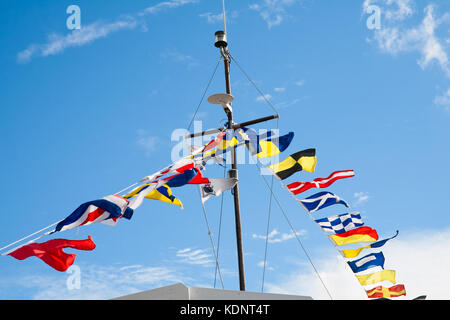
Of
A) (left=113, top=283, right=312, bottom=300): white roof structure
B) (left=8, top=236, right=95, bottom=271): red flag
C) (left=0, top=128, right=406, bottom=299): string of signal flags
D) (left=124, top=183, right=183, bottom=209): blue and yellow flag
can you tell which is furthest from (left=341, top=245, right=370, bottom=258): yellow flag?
(left=8, top=236, right=95, bottom=271): red flag

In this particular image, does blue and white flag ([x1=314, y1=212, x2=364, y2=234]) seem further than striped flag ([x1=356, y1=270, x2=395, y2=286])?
Yes

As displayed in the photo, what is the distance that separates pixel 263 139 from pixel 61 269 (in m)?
7.21

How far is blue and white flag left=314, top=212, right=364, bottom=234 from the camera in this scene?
41.2 feet

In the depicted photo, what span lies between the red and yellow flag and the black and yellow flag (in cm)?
362

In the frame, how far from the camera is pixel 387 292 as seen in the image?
1186 centimetres

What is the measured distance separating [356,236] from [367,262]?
0.75m

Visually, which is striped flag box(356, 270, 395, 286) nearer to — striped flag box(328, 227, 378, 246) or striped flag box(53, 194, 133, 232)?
striped flag box(328, 227, 378, 246)

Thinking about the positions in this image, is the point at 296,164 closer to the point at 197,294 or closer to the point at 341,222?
the point at 341,222

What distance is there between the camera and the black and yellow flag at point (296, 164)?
41.7ft

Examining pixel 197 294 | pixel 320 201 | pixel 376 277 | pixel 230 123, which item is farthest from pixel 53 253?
pixel 376 277

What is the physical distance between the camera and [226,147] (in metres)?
12.9
